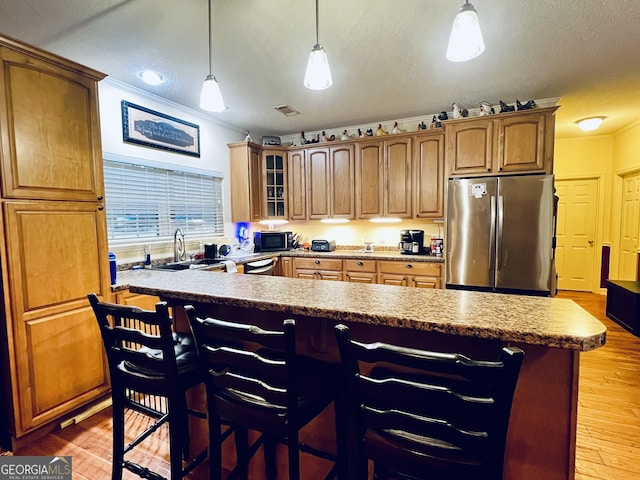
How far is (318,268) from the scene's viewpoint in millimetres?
4289

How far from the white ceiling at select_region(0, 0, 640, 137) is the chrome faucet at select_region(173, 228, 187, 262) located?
1.44 meters

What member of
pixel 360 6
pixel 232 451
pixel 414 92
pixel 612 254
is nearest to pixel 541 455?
pixel 232 451

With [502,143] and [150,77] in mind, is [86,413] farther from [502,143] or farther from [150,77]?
[502,143]

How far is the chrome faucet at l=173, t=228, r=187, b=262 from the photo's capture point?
3645 millimetres

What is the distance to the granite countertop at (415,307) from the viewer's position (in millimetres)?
986

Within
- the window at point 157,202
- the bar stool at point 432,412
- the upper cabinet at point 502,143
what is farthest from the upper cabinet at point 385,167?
the bar stool at point 432,412

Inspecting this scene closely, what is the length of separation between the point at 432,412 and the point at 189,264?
3.13 metres

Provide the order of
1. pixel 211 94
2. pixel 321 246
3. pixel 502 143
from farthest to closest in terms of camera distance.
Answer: pixel 321 246
pixel 502 143
pixel 211 94

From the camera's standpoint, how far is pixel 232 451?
1.76 m

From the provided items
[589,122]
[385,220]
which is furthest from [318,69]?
[589,122]

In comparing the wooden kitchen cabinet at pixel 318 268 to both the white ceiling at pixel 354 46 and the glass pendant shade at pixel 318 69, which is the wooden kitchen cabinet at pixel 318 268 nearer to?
the white ceiling at pixel 354 46

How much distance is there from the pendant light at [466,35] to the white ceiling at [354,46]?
0.78 m

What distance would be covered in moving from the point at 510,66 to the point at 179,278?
308 cm

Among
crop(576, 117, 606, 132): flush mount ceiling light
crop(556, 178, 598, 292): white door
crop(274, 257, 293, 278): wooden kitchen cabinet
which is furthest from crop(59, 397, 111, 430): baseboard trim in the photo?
crop(556, 178, 598, 292): white door
